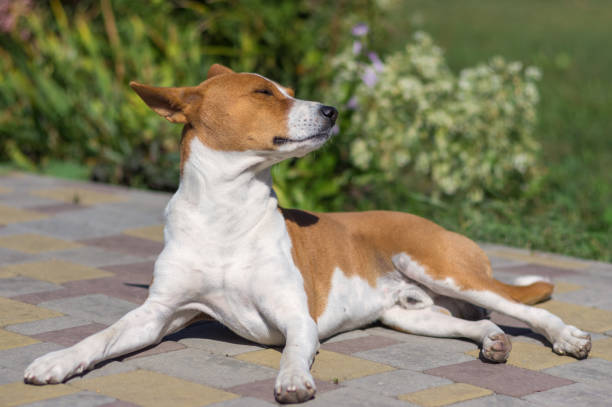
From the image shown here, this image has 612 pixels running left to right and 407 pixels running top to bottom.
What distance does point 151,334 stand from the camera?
12.7 feet

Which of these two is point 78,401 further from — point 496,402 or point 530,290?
point 530,290

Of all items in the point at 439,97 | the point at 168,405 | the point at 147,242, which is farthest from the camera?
the point at 439,97

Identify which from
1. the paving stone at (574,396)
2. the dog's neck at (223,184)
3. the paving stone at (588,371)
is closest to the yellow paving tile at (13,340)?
the dog's neck at (223,184)

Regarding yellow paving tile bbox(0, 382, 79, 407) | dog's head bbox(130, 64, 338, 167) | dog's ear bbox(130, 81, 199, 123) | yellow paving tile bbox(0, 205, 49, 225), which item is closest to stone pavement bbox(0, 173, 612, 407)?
yellow paving tile bbox(0, 382, 79, 407)

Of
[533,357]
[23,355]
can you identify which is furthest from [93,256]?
[533,357]

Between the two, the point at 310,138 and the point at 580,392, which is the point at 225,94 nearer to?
the point at 310,138

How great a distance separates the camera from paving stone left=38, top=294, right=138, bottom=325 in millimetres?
4418

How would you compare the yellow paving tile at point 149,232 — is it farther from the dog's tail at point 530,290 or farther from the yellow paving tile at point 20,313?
the dog's tail at point 530,290

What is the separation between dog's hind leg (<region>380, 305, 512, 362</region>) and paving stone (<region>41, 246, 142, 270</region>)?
191 cm

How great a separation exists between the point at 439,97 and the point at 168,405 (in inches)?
197

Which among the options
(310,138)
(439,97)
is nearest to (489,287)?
(310,138)

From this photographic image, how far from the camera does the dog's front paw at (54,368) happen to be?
343cm

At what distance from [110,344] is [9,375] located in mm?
399

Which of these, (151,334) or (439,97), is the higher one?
(439,97)
